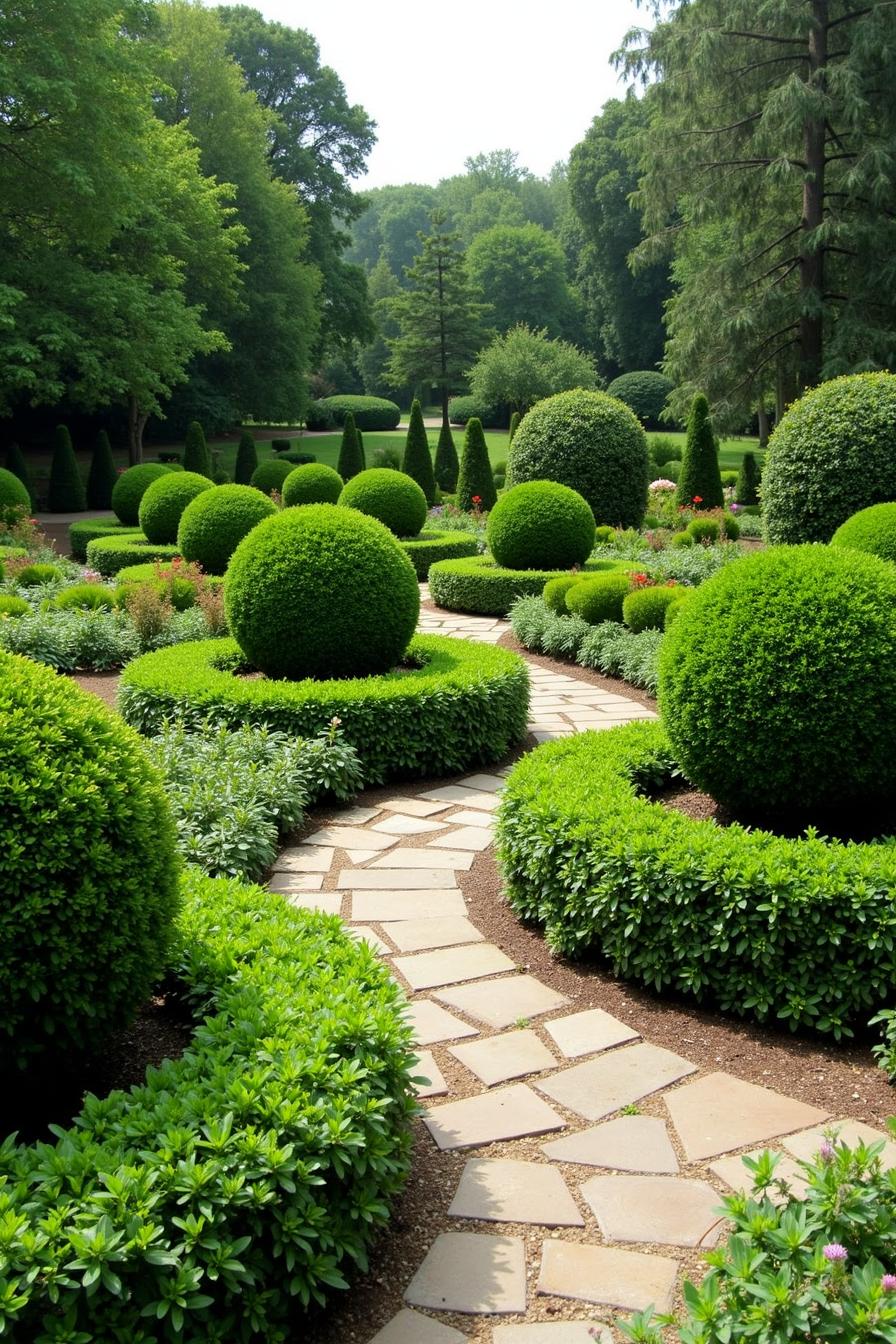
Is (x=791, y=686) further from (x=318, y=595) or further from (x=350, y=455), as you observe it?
(x=350, y=455)

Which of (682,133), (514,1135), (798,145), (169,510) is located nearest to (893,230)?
(798,145)

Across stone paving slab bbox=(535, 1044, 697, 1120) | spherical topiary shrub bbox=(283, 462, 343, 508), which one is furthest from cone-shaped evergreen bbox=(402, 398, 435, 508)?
stone paving slab bbox=(535, 1044, 697, 1120)

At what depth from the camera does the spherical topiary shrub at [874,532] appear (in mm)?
8961

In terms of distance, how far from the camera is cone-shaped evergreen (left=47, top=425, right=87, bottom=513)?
88.5 ft

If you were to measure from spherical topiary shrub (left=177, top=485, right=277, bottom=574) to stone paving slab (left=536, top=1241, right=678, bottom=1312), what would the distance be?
39.2ft

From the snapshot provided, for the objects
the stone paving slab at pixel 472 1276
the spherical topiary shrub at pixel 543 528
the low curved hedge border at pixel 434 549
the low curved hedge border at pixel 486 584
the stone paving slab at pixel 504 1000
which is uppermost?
the spherical topiary shrub at pixel 543 528

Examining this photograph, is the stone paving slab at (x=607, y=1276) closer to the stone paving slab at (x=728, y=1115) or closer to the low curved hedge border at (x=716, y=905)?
the stone paving slab at (x=728, y=1115)

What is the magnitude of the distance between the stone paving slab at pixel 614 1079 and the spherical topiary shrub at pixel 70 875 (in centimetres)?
140

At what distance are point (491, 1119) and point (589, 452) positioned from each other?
46.8 feet

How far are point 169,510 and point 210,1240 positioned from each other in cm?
1595

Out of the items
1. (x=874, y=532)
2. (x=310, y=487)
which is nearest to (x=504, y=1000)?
(x=874, y=532)

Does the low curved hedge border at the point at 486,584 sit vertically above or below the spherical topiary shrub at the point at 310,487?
below

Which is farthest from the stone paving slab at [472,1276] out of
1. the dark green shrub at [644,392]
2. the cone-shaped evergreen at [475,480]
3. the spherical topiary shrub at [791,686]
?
the dark green shrub at [644,392]

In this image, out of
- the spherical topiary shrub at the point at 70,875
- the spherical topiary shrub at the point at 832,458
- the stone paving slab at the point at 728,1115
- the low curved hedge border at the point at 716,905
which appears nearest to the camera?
the spherical topiary shrub at the point at 70,875
